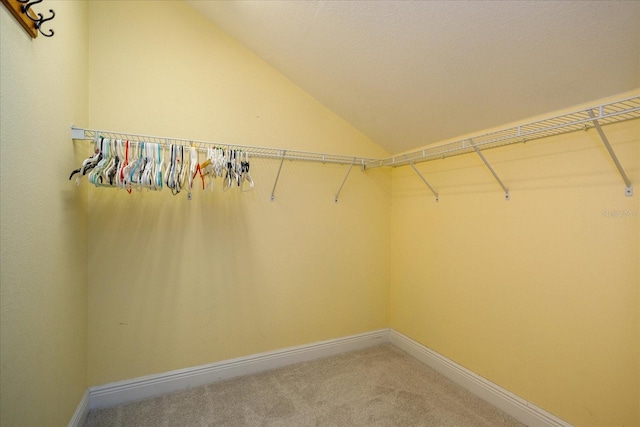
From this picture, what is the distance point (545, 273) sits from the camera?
160cm

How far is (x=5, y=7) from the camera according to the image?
0.91 metres

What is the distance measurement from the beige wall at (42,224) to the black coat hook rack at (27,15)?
0.03m

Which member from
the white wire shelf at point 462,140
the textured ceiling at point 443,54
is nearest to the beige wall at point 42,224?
the white wire shelf at point 462,140

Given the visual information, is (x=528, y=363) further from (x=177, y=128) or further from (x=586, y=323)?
(x=177, y=128)

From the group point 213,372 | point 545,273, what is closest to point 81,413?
point 213,372

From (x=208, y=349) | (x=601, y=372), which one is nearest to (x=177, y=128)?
(x=208, y=349)

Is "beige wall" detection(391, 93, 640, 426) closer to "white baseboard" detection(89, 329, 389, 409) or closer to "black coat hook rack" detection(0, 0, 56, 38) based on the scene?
"white baseboard" detection(89, 329, 389, 409)

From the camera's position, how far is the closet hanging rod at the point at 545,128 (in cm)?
116

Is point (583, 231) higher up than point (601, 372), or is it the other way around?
point (583, 231)

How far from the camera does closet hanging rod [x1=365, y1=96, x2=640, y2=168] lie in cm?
116

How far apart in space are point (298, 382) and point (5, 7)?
2.41 meters

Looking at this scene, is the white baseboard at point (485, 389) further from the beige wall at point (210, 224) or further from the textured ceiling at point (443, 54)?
the textured ceiling at point (443, 54)

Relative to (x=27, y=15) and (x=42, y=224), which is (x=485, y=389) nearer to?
(x=42, y=224)

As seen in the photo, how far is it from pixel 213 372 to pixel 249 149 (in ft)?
5.51
